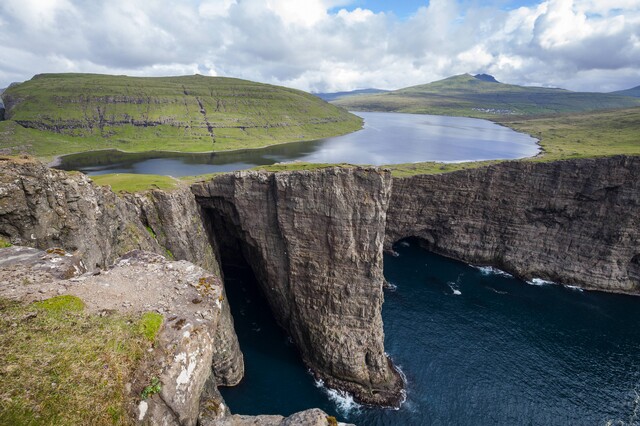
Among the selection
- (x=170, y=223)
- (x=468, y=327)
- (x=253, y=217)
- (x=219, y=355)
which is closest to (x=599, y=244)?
(x=468, y=327)

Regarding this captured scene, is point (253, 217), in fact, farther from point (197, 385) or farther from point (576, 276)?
point (576, 276)

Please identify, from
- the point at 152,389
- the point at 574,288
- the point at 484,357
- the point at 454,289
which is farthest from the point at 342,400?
the point at 574,288

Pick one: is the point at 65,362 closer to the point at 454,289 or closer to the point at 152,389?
the point at 152,389

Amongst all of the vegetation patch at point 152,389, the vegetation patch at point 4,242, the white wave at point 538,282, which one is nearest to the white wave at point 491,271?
the white wave at point 538,282

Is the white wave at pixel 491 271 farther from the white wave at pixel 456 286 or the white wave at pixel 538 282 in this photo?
the white wave at pixel 456 286

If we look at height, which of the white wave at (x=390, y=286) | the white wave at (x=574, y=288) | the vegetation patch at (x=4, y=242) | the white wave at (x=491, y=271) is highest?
the vegetation patch at (x=4, y=242)

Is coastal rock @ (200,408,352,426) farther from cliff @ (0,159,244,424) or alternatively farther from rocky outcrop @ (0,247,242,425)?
cliff @ (0,159,244,424)
